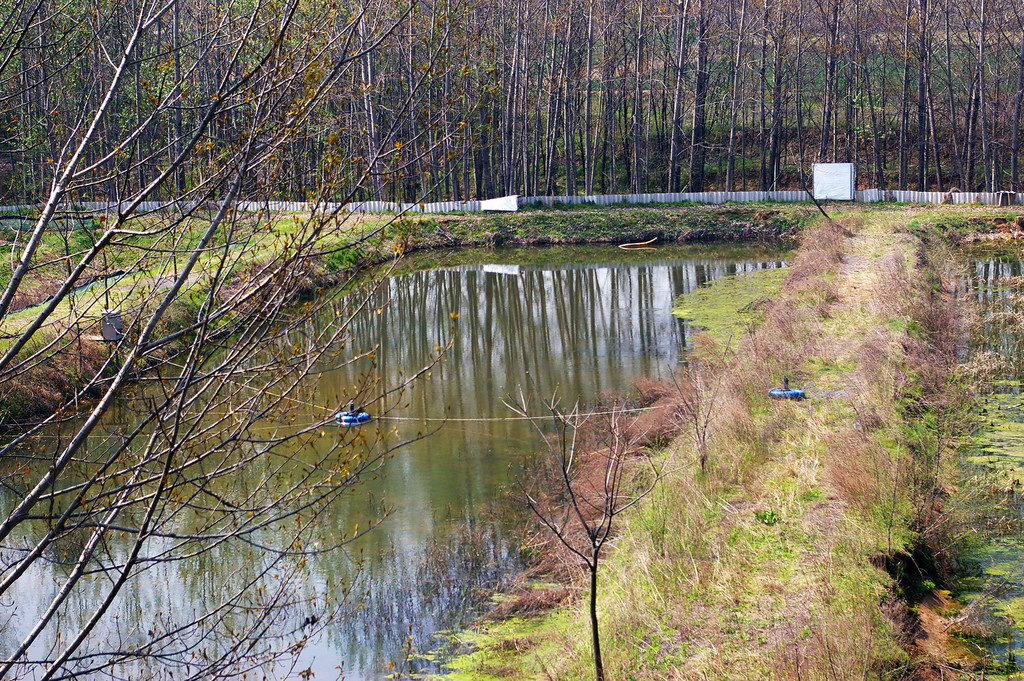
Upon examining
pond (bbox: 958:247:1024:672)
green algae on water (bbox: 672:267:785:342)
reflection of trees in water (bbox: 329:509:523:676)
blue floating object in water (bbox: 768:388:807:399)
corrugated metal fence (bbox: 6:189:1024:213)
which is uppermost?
corrugated metal fence (bbox: 6:189:1024:213)

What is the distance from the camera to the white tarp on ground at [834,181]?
41.8 metres

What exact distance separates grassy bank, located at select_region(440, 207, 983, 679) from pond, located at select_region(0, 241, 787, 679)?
3.68 feet

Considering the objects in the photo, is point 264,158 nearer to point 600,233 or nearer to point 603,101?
point 600,233

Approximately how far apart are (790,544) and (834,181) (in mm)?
36084

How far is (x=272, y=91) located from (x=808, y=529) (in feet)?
22.1

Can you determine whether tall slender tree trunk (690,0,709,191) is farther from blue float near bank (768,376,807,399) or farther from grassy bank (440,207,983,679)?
blue float near bank (768,376,807,399)

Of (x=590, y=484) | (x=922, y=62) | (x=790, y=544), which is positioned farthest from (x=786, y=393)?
(x=922, y=62)

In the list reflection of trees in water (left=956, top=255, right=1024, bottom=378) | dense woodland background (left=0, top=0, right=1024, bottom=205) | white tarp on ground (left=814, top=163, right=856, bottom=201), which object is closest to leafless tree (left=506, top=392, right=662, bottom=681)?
reflection of trees in water (left=956, top=255, right=1024, bottom=378)

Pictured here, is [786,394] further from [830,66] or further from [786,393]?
[830,66]

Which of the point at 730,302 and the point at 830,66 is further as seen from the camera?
the point at 830,66

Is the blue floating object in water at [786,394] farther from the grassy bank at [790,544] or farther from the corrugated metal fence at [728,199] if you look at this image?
the corrugated metal fence at [728,199]

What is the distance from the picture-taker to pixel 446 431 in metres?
15.2

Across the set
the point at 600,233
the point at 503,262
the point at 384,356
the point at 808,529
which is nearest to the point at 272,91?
the point at 808,529

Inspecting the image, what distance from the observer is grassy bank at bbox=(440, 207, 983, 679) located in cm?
737
